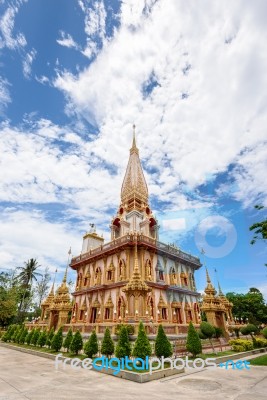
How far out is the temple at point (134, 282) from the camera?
20914 millimetres

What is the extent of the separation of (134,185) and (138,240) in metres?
11.0

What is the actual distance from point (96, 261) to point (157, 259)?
24.6 feet

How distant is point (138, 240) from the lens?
23.2 m

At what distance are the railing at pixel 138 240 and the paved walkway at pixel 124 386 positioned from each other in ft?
44.4

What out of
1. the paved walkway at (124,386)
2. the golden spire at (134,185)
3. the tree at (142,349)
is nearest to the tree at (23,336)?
the paved walkway at (124,386)

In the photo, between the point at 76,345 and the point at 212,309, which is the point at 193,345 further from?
the point at 212,309

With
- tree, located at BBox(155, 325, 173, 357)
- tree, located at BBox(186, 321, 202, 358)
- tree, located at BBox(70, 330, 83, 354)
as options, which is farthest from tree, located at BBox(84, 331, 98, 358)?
tree, located at BBox(186, 321, 202, 358)

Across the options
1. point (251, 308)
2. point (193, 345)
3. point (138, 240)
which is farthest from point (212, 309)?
point (251, 308)

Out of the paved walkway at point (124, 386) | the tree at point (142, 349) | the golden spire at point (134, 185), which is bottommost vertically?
the paved walkway at point (124, 386)

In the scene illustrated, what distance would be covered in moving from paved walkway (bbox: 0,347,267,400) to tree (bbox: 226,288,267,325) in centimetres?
3577

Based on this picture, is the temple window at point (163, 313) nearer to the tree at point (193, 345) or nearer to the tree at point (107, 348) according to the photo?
the tree at point (193, 345)

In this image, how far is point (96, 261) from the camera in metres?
27.9

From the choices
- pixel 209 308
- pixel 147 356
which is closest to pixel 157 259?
pixel 209 308

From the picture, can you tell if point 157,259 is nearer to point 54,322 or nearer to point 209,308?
point 209,308
